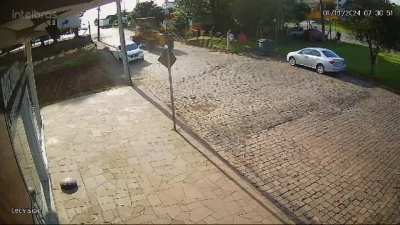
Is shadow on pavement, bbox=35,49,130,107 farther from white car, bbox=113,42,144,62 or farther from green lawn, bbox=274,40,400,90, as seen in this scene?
green lawn, bbox=274,40,400,90

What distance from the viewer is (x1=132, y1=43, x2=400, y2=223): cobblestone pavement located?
847 centimetres

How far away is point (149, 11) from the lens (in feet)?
161

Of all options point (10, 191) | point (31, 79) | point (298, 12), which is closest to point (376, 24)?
point (31, 79)

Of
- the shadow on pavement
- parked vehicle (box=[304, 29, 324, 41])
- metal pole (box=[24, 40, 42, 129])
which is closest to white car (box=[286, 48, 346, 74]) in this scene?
the shadow on pavement

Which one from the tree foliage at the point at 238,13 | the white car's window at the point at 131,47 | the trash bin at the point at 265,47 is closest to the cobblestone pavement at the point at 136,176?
the white car's window at the point at 131,47

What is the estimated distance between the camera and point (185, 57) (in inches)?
993

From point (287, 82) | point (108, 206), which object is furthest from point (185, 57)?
point (108, 206)

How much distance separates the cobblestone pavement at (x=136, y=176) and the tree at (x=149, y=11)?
37747 mm

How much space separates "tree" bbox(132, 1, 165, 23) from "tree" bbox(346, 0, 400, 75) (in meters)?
33.2

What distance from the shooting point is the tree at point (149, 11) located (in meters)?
49.1

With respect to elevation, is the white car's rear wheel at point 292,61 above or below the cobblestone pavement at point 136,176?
above

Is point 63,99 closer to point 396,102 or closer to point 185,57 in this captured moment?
point 185,57

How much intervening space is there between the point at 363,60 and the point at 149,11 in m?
31.3

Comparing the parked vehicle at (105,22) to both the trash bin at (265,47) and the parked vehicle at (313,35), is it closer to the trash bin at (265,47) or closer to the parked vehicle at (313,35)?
the parked vehicle at (313,35)
